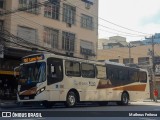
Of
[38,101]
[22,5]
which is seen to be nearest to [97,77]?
[38,101]

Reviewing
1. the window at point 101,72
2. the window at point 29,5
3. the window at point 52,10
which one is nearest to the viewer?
the window at point 101,72

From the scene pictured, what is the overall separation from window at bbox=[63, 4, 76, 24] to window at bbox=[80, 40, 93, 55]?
9.50ft

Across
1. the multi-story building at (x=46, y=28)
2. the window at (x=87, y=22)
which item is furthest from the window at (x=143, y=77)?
the window at (x=87, y=22)

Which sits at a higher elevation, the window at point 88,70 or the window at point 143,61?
the window at point 143,61

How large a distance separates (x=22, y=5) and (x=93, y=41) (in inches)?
458

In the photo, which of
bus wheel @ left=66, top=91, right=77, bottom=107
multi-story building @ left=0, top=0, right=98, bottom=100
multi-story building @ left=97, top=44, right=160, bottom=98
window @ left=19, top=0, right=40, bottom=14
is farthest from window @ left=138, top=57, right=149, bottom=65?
bus wheel @ left=66, top=91, right=77, bottom=107

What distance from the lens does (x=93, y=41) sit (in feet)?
134

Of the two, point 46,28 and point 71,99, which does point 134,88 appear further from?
point 46,28

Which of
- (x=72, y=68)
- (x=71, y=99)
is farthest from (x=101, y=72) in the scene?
(x=71, y=99)

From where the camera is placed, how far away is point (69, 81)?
21.3 meters

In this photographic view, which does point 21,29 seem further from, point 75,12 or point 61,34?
point 75,12

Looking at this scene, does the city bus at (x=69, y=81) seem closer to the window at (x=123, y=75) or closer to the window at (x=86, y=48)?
the window at (x=123, y=75)

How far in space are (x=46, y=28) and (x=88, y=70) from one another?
12.3m

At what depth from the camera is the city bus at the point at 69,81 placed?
20047mm
